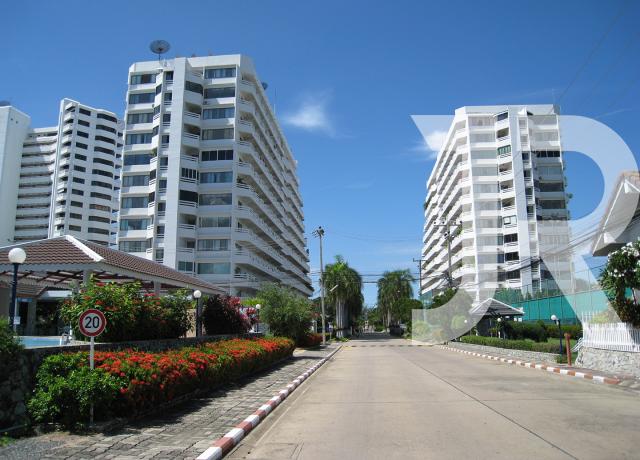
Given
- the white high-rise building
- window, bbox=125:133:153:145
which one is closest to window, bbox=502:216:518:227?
window, bbox=125:133:153:145

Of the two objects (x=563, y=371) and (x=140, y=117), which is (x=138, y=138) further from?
(x=563, y=371)

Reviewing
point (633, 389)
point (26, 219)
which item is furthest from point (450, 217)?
point (26, 219)

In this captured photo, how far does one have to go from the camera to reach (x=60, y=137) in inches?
3939

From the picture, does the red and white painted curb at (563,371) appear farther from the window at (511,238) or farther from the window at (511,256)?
the window at (511,238)

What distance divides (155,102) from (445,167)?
53421 millimetres

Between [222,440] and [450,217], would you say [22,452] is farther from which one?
[450,217]

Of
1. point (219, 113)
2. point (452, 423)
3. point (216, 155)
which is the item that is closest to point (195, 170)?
point (216, 155)

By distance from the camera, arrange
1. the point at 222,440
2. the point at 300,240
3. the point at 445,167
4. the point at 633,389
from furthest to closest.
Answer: the point at 300,240, the point at 445,167, the point at 633,389, the point at 222,440

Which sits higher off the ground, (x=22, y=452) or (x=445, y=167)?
(x=445, y=167)

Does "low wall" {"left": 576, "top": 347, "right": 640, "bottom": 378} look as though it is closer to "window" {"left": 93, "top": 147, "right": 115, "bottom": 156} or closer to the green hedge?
the green hedge

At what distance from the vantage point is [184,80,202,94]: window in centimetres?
6040

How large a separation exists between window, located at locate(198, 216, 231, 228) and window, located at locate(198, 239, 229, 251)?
1821 millimetres

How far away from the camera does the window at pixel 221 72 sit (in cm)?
6244

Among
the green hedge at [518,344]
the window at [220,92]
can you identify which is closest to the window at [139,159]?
Result: the window at [220,92]
